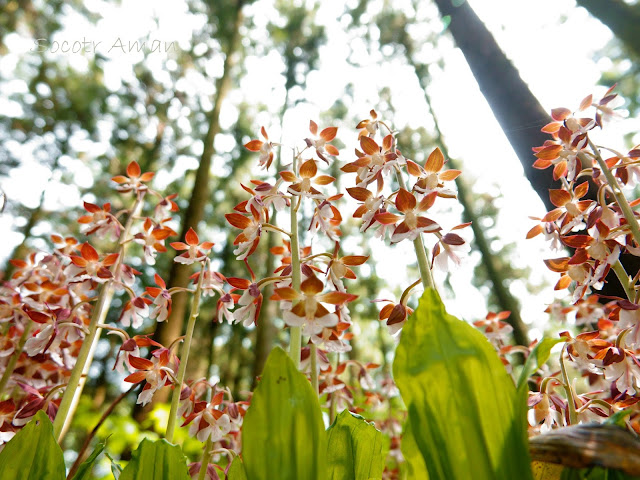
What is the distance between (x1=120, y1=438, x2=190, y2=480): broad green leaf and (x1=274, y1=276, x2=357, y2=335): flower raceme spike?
340 millimetres

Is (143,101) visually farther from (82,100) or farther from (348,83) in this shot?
(348,83)

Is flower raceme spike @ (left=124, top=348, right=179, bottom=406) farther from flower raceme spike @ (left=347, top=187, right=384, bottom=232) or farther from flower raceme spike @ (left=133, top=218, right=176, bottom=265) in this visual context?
flower raceme spike @ (left=347, top=187, right=384, bottom=232)

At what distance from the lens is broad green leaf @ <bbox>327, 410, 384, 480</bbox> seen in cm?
81

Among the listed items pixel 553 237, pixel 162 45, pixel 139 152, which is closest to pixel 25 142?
pixel 139 152

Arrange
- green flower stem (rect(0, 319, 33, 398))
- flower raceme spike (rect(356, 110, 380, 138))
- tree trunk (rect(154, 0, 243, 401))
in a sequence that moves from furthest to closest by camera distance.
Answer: tree trunk (rect(154, 0, 243, 401)) < green flower stem (rect(0, 319, 33, 398)) < flower raceme spike (rect(356, 110, 380, 138))

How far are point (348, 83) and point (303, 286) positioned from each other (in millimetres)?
8243

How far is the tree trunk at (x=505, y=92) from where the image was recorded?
1.39 m

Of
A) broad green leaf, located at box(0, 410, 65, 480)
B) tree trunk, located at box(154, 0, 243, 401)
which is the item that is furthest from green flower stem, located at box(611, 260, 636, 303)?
tree trunk, located at box(154, 0, 243, 401)

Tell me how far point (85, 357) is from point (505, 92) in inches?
68.8

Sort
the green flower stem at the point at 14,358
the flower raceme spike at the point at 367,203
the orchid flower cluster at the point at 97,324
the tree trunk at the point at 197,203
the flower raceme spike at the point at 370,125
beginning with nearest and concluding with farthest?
1. the flower raceme spike at the point at 367,203
2. the orchid flower cluster at the point at 97,324
3. the flower raceme spike at the point at 370,125
4. the green flower stem at the point at 14,358
5. the tree trunk at the point at 197,203

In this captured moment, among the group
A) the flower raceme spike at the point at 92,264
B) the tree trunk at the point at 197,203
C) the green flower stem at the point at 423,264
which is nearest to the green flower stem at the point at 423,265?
the green flower stem at the point at 423,264

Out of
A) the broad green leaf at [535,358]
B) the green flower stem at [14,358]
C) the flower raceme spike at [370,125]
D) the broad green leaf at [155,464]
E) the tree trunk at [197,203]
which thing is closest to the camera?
the broad green leaf at [535,358]

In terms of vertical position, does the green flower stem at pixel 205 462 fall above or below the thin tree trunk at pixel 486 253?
below

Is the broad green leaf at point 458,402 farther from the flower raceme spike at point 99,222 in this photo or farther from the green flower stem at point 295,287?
the flower raceme spike at point 99,222
